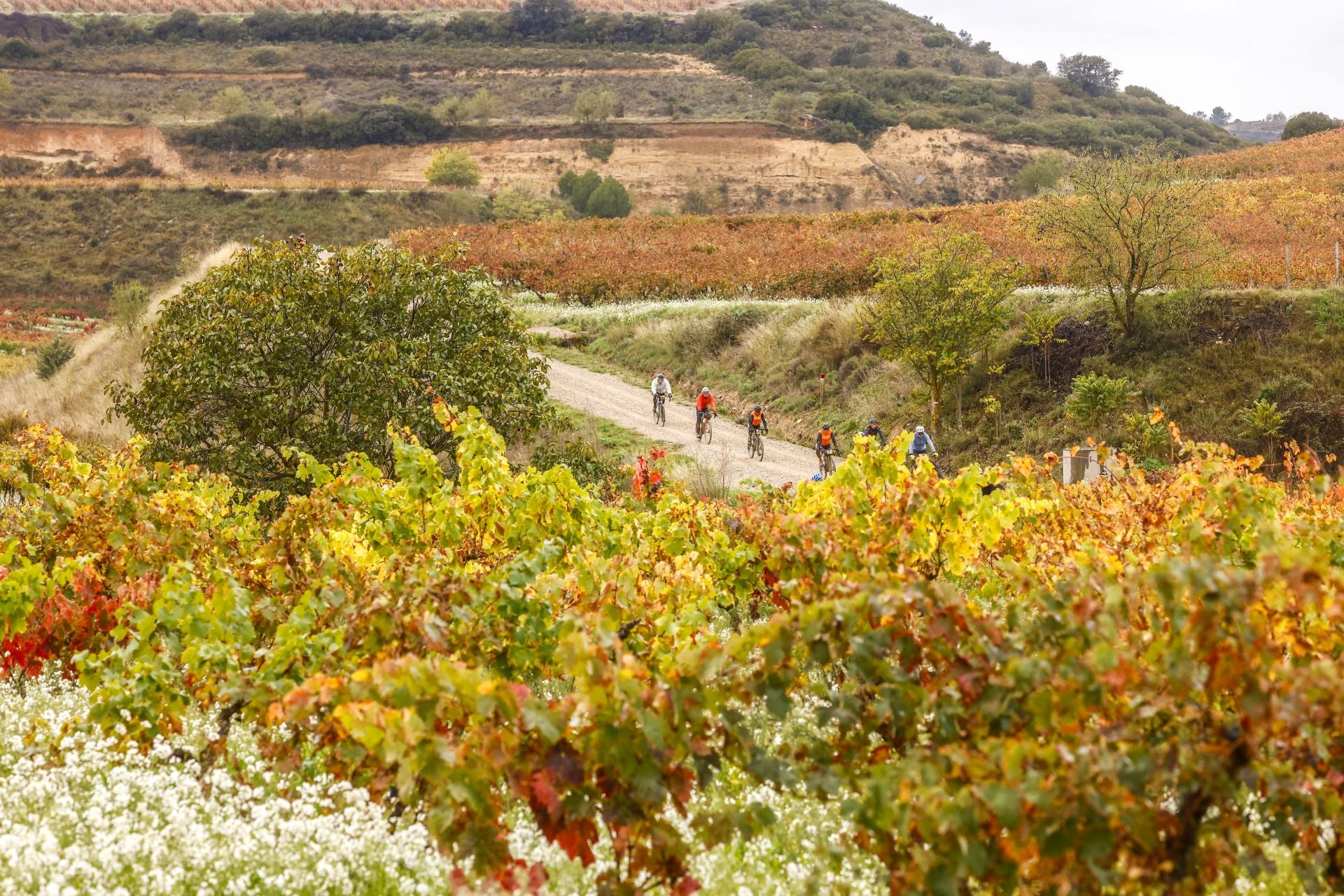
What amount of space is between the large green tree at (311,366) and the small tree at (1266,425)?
14.1m

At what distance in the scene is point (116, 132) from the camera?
8119cm

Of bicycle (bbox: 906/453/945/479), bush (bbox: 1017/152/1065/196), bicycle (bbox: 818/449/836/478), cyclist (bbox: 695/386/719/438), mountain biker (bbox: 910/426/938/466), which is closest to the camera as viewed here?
bicycle (bbox: 906/453/945/479)

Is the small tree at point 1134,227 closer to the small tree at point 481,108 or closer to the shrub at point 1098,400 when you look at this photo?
the shrub at point 1098,400

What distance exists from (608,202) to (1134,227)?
49505 mm

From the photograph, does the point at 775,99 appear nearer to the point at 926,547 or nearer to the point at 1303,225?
the point at 1303,225

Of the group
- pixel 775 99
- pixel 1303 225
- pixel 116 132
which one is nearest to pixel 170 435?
pixel 1303 225

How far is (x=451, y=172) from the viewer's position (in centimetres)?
7606

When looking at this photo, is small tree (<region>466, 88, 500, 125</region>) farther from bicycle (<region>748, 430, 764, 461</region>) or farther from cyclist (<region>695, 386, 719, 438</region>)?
bicycle (<region>748, 430, 764, 461</region>)

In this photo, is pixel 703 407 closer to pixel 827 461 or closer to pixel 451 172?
pixel 827 461

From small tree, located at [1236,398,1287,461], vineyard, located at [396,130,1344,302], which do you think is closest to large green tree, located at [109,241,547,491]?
small tree, located at [1236,398,1287,461]

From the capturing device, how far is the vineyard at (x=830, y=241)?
31.9 metres

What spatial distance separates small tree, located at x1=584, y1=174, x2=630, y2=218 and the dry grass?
40.2 m

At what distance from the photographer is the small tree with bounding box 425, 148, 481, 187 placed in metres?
76.0

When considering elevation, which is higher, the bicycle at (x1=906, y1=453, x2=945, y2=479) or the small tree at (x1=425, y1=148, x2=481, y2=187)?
the small tree at (x1=425, y1=148, x2=481, y2=187)
